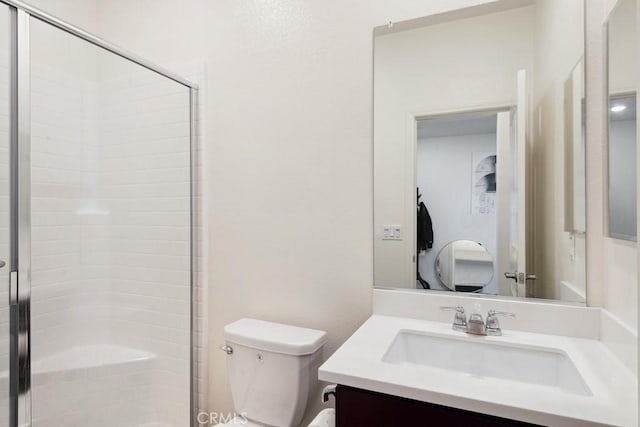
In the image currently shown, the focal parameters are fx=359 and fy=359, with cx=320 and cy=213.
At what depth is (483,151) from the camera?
1249mm

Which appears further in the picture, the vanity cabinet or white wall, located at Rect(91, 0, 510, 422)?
white wall, located at Rect(91, 0, 510, 422)

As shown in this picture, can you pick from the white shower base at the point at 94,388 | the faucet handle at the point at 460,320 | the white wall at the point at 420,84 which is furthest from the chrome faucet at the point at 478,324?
the white shower base at the point at 94,388

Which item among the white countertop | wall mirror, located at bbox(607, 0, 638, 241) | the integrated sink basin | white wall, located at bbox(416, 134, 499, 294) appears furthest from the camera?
white wall, located at bbox(416, 134, 499, 294)

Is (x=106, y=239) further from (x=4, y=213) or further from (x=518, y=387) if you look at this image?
(x=518, y=387)

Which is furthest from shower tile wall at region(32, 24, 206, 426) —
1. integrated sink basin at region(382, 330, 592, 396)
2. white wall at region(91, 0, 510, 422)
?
integrated sink basin at region(382, 330, 592, 396)

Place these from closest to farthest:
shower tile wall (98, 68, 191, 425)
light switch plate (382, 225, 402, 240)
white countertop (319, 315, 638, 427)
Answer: white countertop (319, 315, 638, 427)
light switch plate (382, 225, 402, 240)
shower tile wall (98, 68, 191, 425)

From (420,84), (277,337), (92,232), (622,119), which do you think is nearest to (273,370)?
(277,337)

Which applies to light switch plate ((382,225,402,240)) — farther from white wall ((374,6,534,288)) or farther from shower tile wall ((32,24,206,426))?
shower tile wall ((32,24,206,426))

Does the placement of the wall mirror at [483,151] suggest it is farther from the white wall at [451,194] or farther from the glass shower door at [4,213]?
the glass shower door at [4,213]

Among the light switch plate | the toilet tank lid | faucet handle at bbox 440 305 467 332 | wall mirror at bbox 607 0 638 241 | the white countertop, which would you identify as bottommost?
the toilet tank lid

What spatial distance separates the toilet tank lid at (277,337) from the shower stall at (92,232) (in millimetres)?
426

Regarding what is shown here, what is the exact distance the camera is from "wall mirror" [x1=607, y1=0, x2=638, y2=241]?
844 mm

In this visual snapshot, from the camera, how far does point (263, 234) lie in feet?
5.28

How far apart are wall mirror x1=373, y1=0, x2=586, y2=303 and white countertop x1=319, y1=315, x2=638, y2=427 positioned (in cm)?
22
